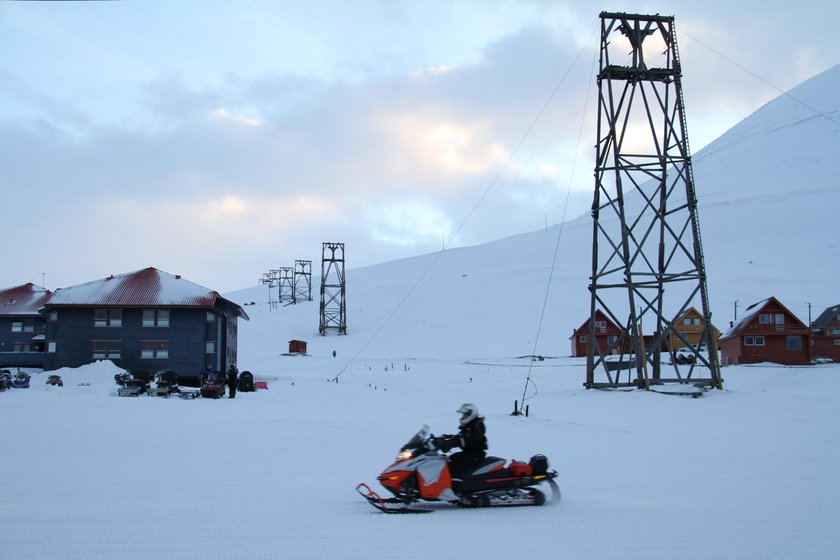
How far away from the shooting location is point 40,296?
53562 millimetres

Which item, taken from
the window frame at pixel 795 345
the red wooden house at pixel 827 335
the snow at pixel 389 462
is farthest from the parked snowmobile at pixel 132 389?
the red wooden house at pixel 827 335

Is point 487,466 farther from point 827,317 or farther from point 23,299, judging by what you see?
point 827,317

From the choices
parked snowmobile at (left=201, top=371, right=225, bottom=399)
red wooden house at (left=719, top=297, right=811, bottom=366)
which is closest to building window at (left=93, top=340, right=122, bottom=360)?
parked snowmobile at (left=201, top=371, right=225, bottom=399)

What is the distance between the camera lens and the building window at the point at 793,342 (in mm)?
48750

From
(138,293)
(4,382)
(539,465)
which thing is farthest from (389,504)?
(138,293)

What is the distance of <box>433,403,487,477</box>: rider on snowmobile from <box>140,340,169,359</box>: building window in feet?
109

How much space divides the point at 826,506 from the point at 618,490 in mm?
2412

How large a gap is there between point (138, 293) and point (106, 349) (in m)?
3.30

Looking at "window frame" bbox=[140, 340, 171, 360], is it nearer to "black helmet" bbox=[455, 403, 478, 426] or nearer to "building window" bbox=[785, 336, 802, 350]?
"black helmet" bbox=[455, 403, 478, 426]

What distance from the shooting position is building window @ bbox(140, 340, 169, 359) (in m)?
38.9

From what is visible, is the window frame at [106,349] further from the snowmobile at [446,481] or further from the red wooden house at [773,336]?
the red wooden house at [773,336]

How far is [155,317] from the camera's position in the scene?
39.3 metres

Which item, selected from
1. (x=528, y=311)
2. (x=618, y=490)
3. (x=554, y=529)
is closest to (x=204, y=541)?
(x=554, y=529)

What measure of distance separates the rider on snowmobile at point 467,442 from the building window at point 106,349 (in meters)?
33.8
